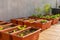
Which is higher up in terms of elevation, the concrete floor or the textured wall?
the textured wall

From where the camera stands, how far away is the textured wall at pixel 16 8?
11.6 ft

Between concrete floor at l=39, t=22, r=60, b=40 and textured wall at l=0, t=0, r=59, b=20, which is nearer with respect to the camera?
concrete floor at l=39, t=22, r=60, b=40

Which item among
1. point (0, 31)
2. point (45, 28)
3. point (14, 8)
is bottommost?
point (45, 28)

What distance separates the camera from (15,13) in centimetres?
401

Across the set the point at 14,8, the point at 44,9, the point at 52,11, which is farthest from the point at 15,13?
the point at 52,11

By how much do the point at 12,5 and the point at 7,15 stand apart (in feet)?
1.24

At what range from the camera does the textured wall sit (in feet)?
11.6

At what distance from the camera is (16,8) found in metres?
4.02

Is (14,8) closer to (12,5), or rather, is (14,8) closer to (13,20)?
(12,5)

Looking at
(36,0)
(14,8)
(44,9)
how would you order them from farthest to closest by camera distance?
(44,9) < (36,0) < (14,8)

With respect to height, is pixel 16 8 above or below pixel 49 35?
above

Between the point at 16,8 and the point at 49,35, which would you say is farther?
the point at 16,8

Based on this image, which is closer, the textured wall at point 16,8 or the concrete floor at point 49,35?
the concrete floor at point 49,35

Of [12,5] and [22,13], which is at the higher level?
[12,5]
